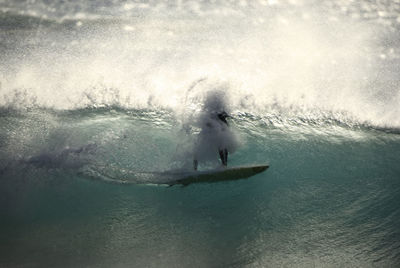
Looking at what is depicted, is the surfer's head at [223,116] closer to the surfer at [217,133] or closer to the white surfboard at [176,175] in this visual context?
the surfer at [217,133]

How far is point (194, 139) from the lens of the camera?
2.39m

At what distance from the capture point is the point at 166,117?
256cm

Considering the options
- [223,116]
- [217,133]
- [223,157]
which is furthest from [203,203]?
[223,116]

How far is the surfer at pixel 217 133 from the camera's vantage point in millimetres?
2311

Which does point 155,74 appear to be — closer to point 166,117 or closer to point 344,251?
point 166,117

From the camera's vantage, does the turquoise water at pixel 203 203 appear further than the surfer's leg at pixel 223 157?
No

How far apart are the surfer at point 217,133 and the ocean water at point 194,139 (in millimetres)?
86

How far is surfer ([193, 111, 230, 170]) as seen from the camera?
2.31 meters

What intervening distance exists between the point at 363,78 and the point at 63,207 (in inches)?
93.0

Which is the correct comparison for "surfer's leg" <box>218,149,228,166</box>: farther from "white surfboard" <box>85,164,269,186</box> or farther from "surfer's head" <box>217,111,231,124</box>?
"surfer's head" <box>217,111,231,124</box>

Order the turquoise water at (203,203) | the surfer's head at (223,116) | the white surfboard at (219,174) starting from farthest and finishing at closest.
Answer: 1. the surfer's head at (223,116)
2. the white surfboard at (219,174)
3. the turquoise water at (203,203)

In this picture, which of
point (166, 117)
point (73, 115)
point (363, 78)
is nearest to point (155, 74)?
point (166, 117)

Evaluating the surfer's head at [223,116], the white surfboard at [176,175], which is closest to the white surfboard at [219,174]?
the white surfboard at [176,175]

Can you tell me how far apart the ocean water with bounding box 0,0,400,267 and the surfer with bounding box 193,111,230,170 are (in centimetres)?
9
